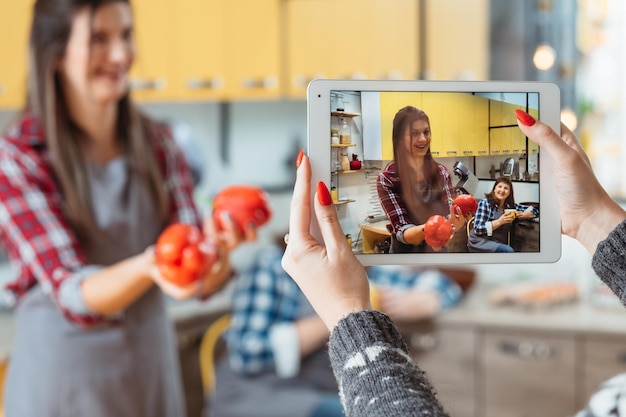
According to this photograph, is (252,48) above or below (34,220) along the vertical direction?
above

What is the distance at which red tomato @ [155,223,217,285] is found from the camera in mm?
1196

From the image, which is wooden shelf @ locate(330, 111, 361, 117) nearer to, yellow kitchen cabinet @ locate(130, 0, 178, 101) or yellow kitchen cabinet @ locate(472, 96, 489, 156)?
yellow kitchen cabinet @ locate(472, 96, 489, 156)

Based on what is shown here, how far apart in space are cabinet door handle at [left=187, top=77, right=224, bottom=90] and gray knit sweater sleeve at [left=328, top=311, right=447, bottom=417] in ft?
6.28

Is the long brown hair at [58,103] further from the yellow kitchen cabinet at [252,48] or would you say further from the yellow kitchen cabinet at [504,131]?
the yellow kitchen cabinet at [252,48]

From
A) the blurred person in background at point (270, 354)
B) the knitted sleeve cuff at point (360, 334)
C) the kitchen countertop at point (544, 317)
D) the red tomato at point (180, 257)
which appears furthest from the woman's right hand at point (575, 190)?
the kitchen countertop at point (544, 317)

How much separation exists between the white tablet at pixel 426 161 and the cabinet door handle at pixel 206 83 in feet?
5.93

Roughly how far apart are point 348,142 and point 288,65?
Answer: 6.14ft

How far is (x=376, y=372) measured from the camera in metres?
0.55

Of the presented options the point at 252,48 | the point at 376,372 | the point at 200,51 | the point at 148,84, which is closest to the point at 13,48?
the point at 148,84

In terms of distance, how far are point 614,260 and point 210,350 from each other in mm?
1657

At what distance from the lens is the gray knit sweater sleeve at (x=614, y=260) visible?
63 cm

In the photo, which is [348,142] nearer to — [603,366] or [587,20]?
[603,366]

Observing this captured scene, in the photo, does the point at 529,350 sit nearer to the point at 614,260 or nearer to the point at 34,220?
the point at 34,220

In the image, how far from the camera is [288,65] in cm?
248
